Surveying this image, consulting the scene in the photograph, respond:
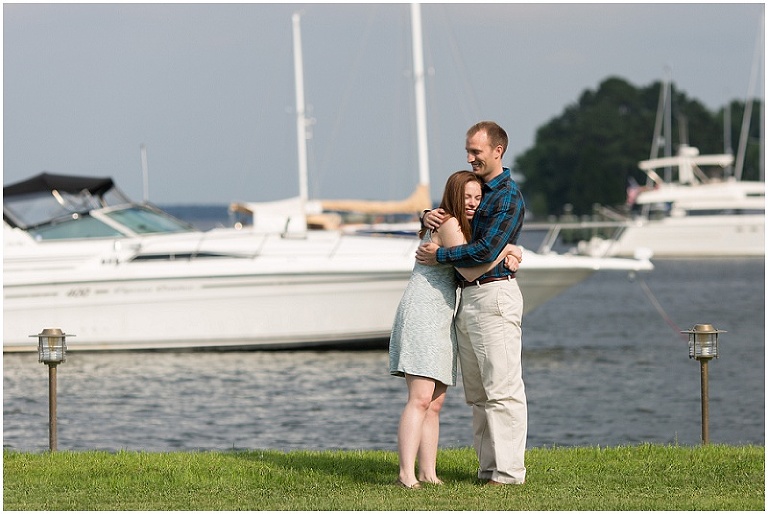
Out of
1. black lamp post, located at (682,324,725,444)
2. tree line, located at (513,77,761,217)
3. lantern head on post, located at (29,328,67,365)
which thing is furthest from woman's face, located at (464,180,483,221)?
tree line, located at (513,77,761,217)

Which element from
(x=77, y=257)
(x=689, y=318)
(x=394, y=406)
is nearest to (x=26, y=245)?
(x=77, y=257)

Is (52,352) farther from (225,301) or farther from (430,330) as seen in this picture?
(225,301)

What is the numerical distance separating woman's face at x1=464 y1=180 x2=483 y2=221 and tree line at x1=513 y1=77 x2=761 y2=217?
100 metres

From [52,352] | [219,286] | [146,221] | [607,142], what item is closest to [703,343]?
[52,352]

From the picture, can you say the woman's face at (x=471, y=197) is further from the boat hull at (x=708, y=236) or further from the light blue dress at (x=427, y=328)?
the boat hull at (x=708, y=236)

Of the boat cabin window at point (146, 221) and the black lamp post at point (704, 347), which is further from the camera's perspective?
the boat cabin window at point (146, 221)

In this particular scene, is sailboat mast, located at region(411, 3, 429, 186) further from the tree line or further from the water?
the tree line

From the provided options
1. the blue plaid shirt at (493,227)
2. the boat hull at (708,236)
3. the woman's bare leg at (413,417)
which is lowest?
the boat hull at (708,236)

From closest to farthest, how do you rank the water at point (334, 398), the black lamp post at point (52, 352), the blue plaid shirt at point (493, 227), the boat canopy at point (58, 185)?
the blue plaid shirt at point (493, 227) → the black lamp post at point (52, 352) → the water at point (334, 398) → the boat canopy at point (58, 185)

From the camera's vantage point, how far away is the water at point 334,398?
14.4m

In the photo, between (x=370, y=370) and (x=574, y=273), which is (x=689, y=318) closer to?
(x=574, y=273)

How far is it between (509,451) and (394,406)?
972 centimetres

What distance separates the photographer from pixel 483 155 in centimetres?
671

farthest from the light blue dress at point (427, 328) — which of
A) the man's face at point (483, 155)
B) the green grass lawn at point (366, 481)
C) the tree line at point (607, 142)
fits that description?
the tree line at point (607, 142)
